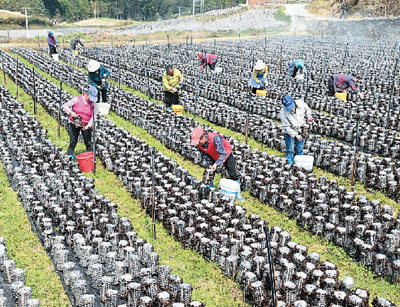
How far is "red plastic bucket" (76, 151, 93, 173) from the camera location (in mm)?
9820

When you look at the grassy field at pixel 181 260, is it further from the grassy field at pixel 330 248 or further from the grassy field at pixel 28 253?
the grassy field at pixel 330 248

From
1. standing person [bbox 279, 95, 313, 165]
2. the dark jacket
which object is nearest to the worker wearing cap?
the dark jacket

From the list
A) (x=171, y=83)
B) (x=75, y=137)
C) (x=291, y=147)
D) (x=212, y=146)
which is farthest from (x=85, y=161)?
(x=171, y=83)

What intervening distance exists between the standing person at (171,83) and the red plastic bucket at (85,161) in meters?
4.70

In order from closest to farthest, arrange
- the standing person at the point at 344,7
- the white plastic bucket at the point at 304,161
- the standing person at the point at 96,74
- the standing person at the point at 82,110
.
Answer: the standing person at the point at 82,110, the white plastic bucket at the point at 304,161, the standing person at the point at 96,74, the standing person at the point at 344,7

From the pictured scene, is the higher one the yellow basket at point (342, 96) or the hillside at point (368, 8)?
the hillside at point (368, 8)

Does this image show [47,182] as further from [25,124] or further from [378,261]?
[378,261]

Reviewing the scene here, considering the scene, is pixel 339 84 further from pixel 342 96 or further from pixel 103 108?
pixel 103 108

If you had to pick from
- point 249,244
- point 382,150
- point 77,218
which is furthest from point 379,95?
point 77,218

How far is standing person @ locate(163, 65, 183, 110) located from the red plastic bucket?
15.4 feet

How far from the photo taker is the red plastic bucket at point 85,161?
9.82 metres

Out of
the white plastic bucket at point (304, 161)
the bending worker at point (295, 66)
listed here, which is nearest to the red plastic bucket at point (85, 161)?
the white plastic bucket at point (304, 161)

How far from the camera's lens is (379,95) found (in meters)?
15.8

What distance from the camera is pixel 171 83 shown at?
1395 cm
